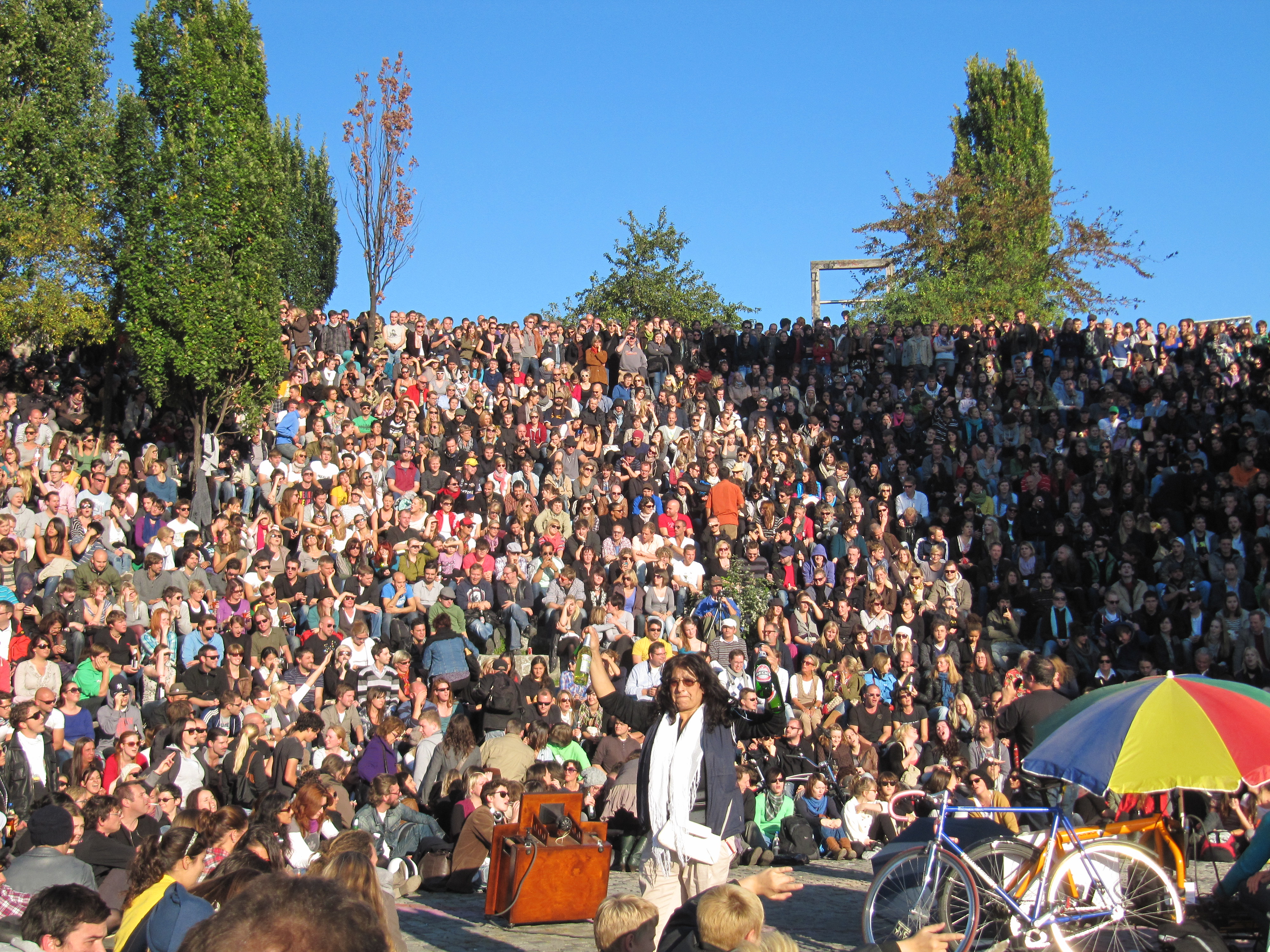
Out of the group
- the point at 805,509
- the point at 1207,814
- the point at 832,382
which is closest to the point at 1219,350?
the point at 832,382

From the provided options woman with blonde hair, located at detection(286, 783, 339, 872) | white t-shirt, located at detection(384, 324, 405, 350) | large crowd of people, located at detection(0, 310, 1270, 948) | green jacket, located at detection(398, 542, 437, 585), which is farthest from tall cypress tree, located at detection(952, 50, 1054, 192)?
woman with blonde hair, located at detection(286, 783, 339, 872)

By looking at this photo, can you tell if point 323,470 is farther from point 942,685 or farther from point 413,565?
point 942,685

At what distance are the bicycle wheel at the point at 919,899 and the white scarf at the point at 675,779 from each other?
Result: 1460mm

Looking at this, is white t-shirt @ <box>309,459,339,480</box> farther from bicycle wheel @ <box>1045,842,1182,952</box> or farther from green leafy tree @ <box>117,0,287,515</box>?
bicycle wheel @ <box>1045,842,1182,952</box>

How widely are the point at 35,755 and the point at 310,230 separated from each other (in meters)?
32.2

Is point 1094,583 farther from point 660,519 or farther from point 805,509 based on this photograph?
point 660,519

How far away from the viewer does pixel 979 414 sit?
2011 centimetres

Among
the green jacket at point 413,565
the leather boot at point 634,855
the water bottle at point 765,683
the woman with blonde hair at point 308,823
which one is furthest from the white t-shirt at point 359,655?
the leather boot at point 634,855

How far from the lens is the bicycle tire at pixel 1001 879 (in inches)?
226

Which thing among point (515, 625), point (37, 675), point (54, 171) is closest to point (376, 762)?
point (37, 675)

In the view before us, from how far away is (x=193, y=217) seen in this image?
16984mm

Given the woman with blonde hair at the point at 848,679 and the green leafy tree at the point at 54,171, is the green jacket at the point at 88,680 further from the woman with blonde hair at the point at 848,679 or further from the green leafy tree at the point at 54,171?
the green leafy tree at the point at 54,171

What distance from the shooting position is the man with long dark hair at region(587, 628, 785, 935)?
16.3 ft

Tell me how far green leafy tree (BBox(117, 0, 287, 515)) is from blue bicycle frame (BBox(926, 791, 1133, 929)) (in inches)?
535
